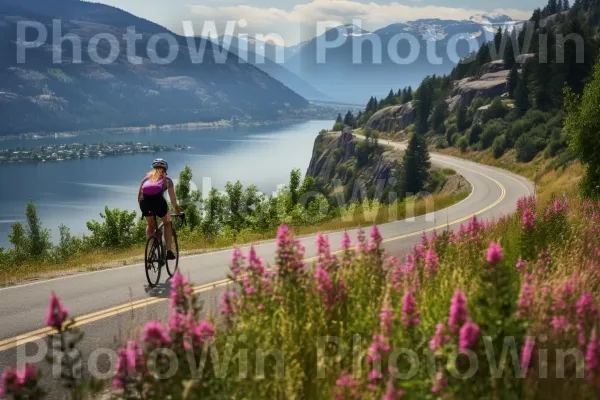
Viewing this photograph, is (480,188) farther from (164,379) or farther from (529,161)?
(164,379)

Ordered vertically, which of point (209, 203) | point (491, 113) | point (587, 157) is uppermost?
point (491, 113)

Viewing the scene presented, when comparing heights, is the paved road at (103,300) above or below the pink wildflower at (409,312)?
below

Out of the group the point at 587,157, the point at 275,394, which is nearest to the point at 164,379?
the point at 275,394

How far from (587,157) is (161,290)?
18.2 metres

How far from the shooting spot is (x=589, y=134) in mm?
20609

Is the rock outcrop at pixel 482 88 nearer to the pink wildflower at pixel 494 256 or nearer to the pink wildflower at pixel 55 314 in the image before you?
the pink wildflower at pixel 494 256

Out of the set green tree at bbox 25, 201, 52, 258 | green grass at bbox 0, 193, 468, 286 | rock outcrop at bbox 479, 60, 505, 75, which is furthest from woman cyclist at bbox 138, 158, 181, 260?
rock outcrop at bbox 479, 60, 505, 75

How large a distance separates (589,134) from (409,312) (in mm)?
19497

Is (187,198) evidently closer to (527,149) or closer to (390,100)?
(527,149)

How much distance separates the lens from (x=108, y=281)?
1138 cm

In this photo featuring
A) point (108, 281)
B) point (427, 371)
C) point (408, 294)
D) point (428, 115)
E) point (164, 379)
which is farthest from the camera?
point (428, 115)

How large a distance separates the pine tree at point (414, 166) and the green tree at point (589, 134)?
57.1m

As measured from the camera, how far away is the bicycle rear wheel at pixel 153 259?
33.9 ft

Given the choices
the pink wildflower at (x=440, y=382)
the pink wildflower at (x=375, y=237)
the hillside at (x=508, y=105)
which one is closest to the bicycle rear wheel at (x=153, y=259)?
the pink wildflower at (x=375, y=237)
